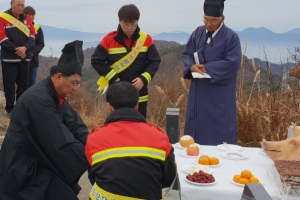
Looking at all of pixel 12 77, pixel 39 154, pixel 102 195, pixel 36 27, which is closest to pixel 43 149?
pixel 39 154

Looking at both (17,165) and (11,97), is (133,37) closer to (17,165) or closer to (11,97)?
(17,165)

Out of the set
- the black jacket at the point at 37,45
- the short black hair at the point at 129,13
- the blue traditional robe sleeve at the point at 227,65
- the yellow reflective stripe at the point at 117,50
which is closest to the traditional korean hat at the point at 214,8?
the blue traditional robe sleeve at the point at 227,65

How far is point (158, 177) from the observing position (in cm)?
246

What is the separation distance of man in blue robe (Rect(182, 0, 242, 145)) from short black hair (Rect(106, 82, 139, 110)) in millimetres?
2026

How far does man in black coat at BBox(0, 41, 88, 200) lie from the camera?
295 centimetres

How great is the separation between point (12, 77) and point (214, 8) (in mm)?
3965

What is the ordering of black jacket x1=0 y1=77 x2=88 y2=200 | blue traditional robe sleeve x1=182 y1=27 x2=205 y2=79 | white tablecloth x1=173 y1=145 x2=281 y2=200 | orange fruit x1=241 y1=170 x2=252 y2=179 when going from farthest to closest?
blue traditional robe sleeve x1=182 y1=27 x2=205 y2=79 < black jacket x1=0 y1=77 x2=88 y2=200 < orange fruit x1=241 y1=170 x2=252 y2=179 < white tablecloth x1=173 y1=145 x2=281 y2=200

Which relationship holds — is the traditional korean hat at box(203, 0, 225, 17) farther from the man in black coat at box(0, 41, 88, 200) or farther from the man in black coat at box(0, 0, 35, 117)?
the man in black coat at box(0, 0, 35, 117)

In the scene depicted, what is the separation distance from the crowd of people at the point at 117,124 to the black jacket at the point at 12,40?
2517 millimetres

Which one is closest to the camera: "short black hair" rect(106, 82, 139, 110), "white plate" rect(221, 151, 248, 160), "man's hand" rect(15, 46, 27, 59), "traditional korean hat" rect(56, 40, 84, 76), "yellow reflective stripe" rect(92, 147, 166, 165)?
"yellow reflective stripe" rect(92, 147, 166, 165)

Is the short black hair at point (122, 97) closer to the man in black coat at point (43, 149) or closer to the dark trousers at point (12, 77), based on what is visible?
A: the man in black coat at point (43, 149)

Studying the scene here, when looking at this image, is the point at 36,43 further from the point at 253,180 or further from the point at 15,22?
the point at 253,180

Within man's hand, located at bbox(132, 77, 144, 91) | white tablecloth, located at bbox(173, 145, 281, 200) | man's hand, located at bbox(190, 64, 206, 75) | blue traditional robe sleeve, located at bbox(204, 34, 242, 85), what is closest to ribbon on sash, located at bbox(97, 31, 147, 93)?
man's hand, located at bbox(132, 77, 144, 91)

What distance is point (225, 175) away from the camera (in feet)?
9.63
